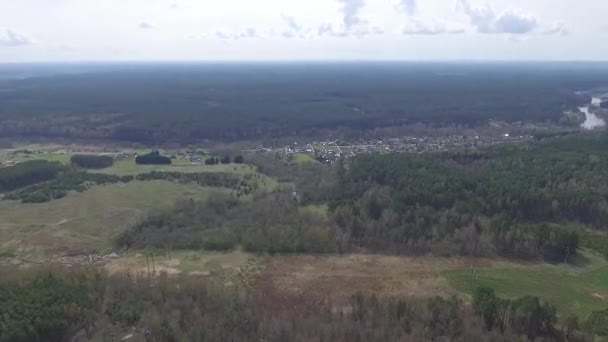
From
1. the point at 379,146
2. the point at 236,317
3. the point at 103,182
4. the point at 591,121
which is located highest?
the point at 236,317

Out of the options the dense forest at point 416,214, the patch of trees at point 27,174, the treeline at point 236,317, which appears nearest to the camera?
the treeline at point 236,317

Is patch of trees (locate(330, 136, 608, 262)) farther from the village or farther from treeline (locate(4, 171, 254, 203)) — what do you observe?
the village

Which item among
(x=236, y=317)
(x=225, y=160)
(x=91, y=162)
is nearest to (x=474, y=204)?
(x=236, y=317)

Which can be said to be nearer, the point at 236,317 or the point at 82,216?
the point at 236,317

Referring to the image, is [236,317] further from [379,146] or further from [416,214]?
[379,146]

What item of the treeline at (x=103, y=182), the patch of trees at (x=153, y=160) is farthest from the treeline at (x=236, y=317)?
the patch of trees at (x=153, y=160)

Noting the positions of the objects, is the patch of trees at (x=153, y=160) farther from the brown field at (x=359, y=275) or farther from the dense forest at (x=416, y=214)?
the brown field at (x=359, y=275)

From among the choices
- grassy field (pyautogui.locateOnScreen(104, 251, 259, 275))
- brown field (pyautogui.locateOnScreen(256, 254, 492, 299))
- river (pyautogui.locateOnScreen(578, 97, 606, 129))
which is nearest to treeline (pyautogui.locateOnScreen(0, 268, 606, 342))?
brown field (pyautogui.locateOnScreen(256, 254, 492, 299))
